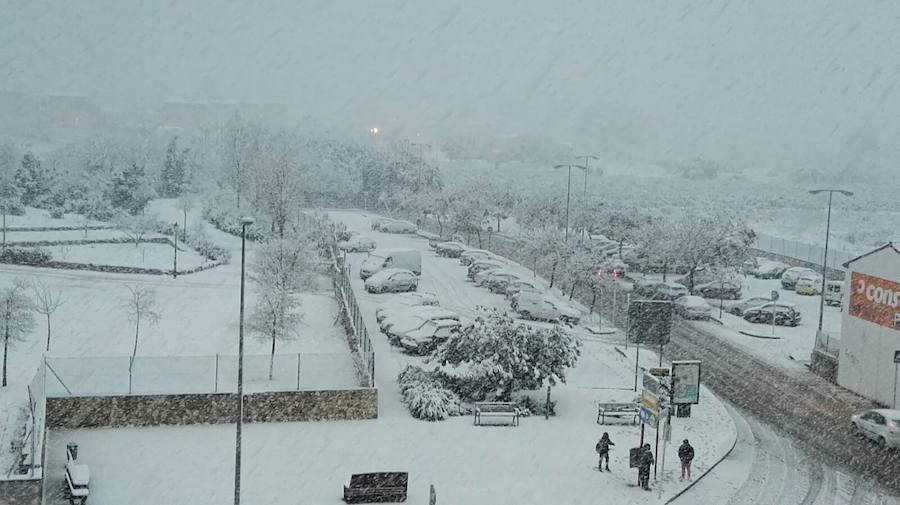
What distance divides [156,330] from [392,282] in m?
9.87

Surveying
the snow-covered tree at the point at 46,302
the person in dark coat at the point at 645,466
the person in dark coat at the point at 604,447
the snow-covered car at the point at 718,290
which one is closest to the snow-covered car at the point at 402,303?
the snow-covered tree at the point at 46,302

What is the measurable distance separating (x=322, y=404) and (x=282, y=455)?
2.69 meters

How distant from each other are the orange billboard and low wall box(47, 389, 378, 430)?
1402cm

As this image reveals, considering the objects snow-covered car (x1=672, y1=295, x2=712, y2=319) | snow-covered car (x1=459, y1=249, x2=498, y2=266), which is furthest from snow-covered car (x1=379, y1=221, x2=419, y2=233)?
snow-covered car (x1=672, y1=295, x2=712, y2=319)

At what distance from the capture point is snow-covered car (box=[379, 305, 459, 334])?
28.0 metres

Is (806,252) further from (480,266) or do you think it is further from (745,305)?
(480,266)

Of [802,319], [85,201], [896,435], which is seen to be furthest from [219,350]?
[85,201]

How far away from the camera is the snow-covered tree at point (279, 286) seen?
2689 cm

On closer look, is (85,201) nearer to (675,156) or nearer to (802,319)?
(802,319)

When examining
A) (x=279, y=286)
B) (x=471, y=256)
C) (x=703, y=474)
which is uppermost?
(x=279, y=286)

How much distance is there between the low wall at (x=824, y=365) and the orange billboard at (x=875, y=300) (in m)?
1.91

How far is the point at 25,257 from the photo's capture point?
135 ft

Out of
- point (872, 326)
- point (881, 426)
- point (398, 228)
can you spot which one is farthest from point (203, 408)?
point (398, 228)

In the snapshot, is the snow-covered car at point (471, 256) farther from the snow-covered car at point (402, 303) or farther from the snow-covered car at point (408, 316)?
the snow-covered car at point (408, 316)
